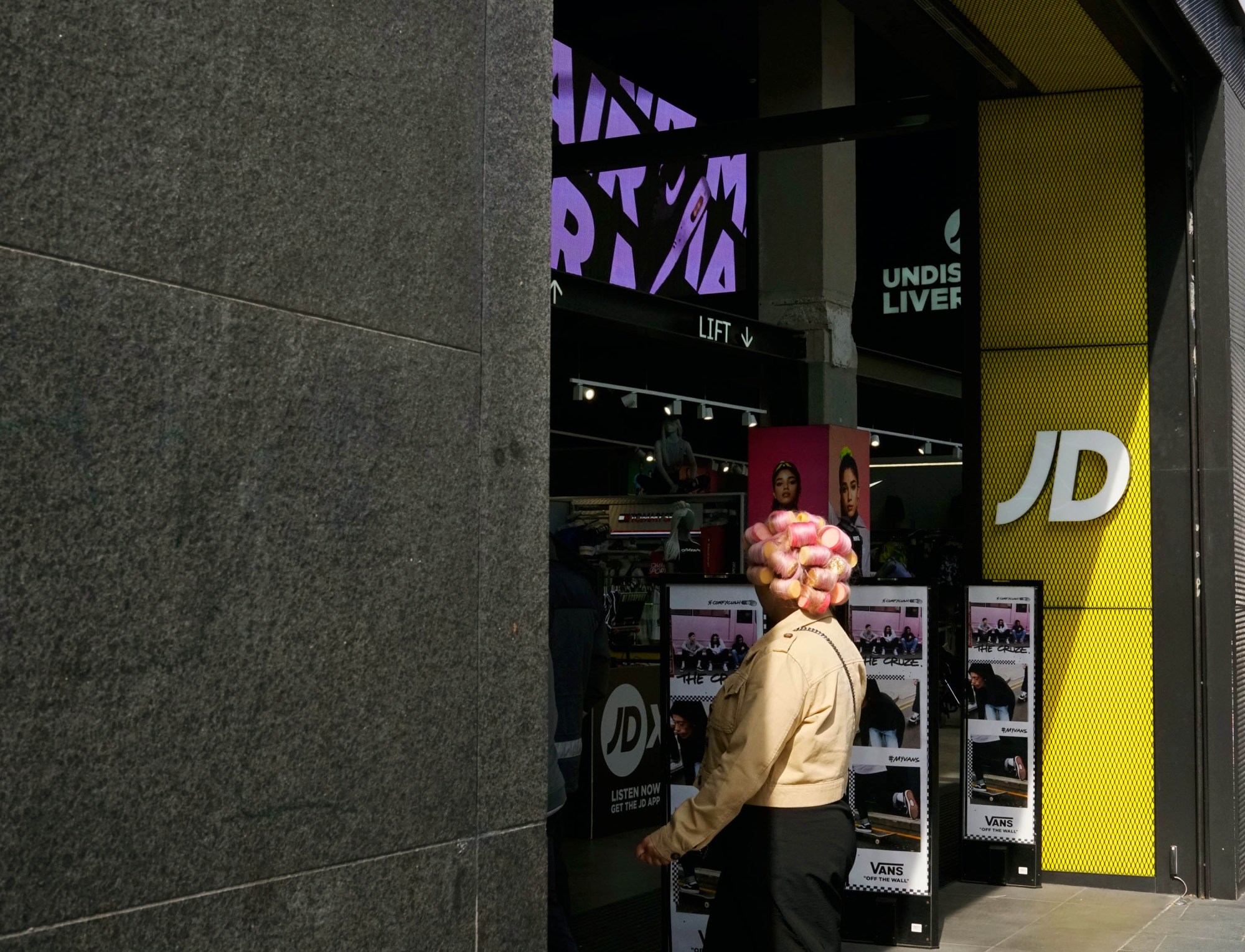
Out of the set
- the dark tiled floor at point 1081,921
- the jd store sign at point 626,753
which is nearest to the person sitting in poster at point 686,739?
the dark tiled floor at point 1081,921

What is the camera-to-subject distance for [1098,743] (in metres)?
7.24

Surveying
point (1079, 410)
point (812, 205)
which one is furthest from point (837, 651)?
point (812, 205)

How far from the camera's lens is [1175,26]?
6.65m

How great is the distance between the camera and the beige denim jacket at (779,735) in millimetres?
3705

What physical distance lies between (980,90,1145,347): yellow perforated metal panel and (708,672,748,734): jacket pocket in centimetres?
430

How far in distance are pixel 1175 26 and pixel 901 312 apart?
6089 millimetres

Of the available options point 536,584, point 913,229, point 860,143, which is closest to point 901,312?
point 913,229

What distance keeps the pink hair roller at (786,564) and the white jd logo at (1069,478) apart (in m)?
3.85

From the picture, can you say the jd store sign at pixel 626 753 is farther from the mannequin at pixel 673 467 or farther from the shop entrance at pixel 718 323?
the mannequin at pixel 673 467

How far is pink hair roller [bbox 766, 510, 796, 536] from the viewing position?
13.6 ft

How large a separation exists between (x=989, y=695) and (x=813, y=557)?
3.73 m

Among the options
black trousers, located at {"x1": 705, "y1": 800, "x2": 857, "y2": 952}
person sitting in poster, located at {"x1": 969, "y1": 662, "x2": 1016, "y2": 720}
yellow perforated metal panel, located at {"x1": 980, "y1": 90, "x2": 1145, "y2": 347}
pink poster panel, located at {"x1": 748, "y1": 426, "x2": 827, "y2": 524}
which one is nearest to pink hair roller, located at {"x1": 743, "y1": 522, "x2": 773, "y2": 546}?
black trousers, located at {"x1": 705, "y1": 800, "x2": 857, "y2": 952}

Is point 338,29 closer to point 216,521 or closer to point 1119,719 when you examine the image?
point 216,521

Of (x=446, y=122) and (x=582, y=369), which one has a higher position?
(x=582, y=369)
